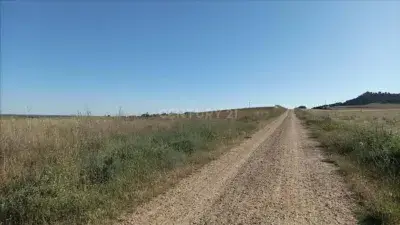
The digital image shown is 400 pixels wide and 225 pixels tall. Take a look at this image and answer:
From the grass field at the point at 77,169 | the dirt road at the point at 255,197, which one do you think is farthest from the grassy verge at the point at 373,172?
the grass field at the point at 77,169

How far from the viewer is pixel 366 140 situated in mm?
15102

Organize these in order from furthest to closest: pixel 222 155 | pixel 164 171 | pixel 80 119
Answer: pixel 222 155
pixel 80 119
pixel 164 171

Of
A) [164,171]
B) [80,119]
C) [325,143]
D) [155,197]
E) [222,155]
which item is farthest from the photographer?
[325,143]

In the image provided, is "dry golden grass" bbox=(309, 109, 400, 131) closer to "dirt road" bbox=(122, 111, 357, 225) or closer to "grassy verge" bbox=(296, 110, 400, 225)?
"grassy verge" bbox=(296, 110, 400, 225)

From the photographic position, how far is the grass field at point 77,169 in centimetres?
684

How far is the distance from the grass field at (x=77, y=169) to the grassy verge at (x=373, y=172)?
472 centimetres

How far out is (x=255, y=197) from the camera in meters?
8.36

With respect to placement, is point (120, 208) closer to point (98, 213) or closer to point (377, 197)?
point (98, 213)

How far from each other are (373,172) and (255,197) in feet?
14.4

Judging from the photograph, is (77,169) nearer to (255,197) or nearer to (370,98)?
(255,197)

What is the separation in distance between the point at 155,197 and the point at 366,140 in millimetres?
10411

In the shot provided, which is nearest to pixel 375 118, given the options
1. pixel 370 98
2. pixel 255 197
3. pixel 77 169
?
pixel 255 197

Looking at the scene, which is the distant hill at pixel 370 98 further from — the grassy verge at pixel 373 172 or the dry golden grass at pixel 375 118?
the grassy verge at pixel 373 172

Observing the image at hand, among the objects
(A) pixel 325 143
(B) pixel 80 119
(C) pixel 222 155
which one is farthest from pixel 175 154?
(A) pixel 325 143
